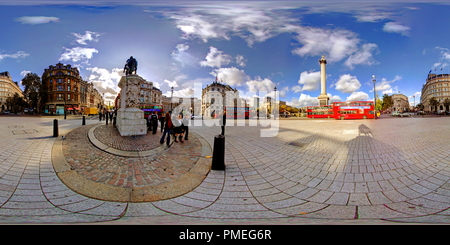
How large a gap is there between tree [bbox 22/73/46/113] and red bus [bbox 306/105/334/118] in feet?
179

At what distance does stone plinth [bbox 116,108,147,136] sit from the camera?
8.03 meters

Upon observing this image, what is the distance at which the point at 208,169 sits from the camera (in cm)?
376

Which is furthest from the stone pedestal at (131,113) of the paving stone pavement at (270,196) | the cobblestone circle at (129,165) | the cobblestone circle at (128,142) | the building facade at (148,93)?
the building facade at (148,93)

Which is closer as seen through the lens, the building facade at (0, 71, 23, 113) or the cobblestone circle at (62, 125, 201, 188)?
the cobblestone circle at (62, 125, 201, 188)

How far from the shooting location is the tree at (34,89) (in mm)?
32750

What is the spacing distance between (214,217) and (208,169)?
169cm

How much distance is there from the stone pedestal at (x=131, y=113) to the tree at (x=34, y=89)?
4195 cm

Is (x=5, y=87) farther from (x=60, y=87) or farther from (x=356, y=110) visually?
(x=356, y=110)

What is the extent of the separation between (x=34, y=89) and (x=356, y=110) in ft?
199

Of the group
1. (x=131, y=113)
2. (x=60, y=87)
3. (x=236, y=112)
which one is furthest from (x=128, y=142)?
(x=60, y=87)

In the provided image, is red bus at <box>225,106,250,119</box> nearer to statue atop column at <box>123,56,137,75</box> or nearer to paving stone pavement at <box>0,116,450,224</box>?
statue atop column at <box>123,56,137,75</box>

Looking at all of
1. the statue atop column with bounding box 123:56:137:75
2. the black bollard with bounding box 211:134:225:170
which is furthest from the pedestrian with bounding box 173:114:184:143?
the statue atop column with bounding box 123:56:137:75

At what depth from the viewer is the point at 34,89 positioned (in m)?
33.9
